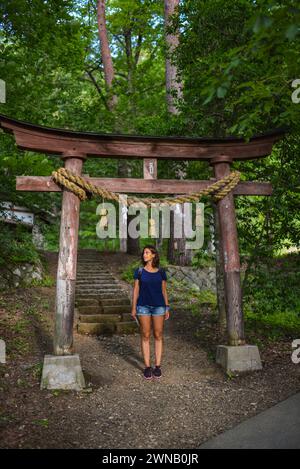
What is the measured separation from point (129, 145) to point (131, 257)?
1001cm

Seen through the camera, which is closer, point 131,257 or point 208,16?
point 208,16

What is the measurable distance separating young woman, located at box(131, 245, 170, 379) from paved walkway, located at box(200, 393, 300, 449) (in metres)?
1.98

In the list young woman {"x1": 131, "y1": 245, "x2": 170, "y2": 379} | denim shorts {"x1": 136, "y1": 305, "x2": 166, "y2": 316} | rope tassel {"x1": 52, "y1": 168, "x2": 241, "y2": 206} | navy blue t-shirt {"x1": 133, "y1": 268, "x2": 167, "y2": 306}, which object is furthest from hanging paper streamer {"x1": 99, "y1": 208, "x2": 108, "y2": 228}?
denim shorts {"x1": 136, "y1": 305, "x2": 166, "y2": 316}

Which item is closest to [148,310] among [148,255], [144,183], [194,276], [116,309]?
[148,255]

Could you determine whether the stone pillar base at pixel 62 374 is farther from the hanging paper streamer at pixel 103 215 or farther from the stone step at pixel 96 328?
the stone step at pixel 96 328

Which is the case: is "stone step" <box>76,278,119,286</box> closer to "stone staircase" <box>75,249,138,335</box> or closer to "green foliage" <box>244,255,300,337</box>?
"stone staircase" <box>75,249,138,335</box>

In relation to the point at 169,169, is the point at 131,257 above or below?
below

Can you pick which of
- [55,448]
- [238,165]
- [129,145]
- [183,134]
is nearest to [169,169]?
[183,134]

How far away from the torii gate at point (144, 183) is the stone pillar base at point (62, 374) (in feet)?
0.47

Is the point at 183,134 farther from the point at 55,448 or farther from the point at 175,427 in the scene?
the point at 55,448

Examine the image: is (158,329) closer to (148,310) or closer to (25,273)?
(148,310)

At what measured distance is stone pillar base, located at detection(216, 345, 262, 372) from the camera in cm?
627
